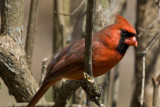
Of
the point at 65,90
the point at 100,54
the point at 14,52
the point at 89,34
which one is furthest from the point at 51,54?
the point at 89,34

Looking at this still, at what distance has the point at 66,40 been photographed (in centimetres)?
408

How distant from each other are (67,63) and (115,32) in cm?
48

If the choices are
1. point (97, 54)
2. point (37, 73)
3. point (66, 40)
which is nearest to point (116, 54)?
point (97, 54)

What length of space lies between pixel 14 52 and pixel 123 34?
0.95 metres

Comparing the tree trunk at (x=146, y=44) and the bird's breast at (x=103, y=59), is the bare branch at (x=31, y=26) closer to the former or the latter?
the bird's breast at (x=103, y=59)

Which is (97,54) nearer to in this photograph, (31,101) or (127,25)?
(127,25)

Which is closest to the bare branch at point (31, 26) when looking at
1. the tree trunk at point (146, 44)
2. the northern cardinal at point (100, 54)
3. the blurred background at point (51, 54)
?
the northern cardinal at point (100, 54)

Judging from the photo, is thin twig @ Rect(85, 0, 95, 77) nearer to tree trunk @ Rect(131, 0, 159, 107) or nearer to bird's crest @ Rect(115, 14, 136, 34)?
bird's crest @ Rect(115, 14, 136, 34)

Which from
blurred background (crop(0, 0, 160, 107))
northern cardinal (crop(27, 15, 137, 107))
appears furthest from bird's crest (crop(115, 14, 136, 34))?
blurred background (crop(0, 0, 160, 107))

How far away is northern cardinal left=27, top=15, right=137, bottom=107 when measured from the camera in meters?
2.87

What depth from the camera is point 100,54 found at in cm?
286

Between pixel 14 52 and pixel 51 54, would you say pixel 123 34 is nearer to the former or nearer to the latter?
pixel 14 52

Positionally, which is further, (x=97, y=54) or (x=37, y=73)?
(x=37, y=73)

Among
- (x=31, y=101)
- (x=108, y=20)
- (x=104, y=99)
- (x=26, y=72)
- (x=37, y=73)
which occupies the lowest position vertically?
(x=37, y=73)
